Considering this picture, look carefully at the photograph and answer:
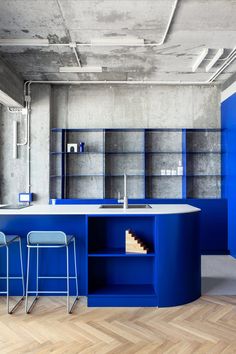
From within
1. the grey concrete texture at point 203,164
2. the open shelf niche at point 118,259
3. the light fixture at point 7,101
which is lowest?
the open shelf niche at point 118,259

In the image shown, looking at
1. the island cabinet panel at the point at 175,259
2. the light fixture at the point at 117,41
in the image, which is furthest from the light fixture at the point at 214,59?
the island cabinet panel at the point at 175,259

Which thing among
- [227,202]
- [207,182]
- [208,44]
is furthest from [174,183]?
[208,44]

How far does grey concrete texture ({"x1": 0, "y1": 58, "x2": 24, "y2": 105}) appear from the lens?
467 cm

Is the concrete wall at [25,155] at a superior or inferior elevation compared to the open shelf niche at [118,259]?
superior

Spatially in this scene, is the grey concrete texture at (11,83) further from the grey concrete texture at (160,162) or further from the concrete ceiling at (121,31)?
the grey concrete texture at (160,162)

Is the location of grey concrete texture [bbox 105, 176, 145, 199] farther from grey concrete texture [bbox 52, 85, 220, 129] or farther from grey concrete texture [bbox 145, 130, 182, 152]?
grey concrete texture [bbox 52, 85, 220, 129]

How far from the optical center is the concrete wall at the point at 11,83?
4662 mm

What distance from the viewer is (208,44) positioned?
4.14 meters

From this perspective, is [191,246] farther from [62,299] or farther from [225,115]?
[225,115]

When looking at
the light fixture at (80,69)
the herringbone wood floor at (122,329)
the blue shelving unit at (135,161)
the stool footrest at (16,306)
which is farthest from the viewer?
the blue shelving unit at (135,161)

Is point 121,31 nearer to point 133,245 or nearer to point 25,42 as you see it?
point 25,42

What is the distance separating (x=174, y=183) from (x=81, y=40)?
3.10 m

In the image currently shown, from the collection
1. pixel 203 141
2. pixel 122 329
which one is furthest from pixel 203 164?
pixel 122 329

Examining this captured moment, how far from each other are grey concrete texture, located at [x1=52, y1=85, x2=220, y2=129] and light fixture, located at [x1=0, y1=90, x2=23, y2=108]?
2.56ft
